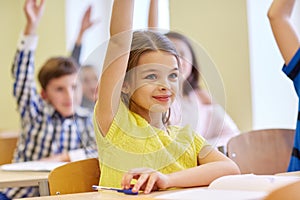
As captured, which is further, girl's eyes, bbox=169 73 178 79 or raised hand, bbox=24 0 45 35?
raised hand, bbox=24 0 45 35

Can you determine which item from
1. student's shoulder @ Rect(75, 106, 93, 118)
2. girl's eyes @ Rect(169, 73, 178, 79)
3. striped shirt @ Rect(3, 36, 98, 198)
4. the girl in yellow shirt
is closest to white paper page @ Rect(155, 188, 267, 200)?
the girl in yellow shirt

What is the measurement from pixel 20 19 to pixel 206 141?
302 centimetres

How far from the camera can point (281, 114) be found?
2.63 m

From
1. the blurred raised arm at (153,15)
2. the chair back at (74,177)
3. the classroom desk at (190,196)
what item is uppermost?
the blurred raised arm at (153,15)

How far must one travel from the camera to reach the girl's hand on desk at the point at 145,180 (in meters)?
1.01

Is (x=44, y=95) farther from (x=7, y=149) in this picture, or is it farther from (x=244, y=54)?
(x=244, y=54)

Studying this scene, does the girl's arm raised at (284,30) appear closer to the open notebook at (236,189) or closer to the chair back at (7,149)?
the open notebook at (236,189)

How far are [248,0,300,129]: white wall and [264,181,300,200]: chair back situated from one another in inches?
77.4

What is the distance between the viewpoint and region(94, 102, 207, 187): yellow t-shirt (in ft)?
3.42

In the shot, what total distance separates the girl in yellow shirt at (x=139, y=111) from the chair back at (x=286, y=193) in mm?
344

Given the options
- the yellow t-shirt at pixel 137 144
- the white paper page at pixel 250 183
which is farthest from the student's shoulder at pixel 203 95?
the white paper page at pixel 250 183

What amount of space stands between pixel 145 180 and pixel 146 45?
243 millimetres

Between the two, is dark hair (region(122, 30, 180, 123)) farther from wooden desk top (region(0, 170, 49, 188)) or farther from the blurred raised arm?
wooden desk top (region(0, 170, 49, 188))

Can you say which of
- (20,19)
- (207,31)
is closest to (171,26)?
(207,31)
